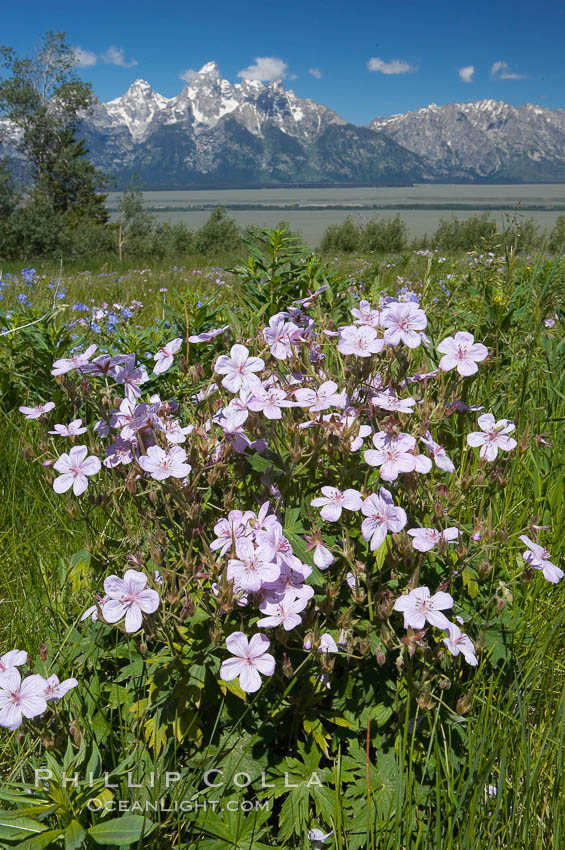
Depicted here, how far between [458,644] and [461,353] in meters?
0.70

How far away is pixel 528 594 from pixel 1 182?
3329cm

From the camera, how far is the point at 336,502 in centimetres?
127

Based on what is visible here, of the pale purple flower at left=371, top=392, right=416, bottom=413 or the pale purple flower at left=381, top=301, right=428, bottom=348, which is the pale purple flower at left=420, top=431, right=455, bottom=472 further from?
the pale purple flower at left=381, top=301, right=428, bottom=348

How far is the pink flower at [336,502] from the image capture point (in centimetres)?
123

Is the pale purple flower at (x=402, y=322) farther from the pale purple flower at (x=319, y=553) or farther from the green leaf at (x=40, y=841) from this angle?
the green leaf at (x=40, y=841)

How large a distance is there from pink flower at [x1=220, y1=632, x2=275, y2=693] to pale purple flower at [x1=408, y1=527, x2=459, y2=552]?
0.39 m

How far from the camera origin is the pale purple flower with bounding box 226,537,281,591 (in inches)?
43.0

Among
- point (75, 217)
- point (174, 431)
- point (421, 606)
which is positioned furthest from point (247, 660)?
point (75, 217)

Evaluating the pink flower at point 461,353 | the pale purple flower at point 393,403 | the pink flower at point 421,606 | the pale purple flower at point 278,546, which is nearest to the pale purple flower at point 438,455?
the pale purple flower at point 393,403

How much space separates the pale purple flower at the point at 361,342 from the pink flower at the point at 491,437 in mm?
332

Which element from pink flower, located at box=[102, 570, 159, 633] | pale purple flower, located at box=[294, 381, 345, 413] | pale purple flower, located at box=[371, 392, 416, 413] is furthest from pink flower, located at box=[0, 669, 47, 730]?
pale purple flower, located at box=[371, 392, 416, 413]

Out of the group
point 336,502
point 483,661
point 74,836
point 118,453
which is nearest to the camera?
point 74,836

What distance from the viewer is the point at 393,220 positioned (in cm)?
2753

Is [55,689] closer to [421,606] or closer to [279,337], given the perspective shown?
[421,606]
